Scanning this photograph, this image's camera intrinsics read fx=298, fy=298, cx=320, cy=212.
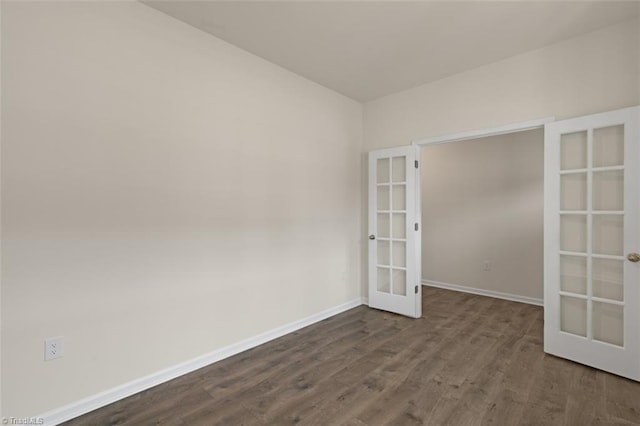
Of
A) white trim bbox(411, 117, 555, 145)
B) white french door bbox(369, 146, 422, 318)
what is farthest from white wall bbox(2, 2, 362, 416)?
white trim bbox(411, 117, 555, 145)

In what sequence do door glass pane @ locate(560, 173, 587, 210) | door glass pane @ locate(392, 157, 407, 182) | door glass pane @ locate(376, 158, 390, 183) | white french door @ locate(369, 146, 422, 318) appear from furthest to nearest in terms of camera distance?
1. door glass pane @ locate(376, 158, 390, 183)
2. door glass pane @ locate(392, 157, 407, 182)
3. white french door @ locate(369, 146, 422, 318)
4. door glass pane @ locate(560, 173, 587, 210)

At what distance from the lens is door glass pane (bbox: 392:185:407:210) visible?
12.3 ft

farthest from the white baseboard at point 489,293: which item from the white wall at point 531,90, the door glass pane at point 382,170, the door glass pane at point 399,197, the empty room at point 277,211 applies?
the white wall at point 531,90

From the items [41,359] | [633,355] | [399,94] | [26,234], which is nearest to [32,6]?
[26,234]

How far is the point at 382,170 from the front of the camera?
3924 mm

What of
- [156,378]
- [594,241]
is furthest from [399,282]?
[156,378]

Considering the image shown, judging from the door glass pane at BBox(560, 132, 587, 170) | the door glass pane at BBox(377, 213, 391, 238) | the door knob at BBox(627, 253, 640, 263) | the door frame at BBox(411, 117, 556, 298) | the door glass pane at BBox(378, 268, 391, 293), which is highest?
the door frame at BBox(411, 117, 556, 298)

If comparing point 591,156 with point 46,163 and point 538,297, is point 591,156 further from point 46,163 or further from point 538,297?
point 46,163

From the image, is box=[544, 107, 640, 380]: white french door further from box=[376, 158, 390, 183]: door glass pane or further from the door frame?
box=[376, 158, 390, 183]: door glass pane

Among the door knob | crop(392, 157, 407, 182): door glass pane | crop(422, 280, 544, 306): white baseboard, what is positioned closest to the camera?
the door knob

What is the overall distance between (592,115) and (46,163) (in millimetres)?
3969

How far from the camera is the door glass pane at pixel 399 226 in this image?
3.74m

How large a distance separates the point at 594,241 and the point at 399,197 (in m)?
1.88

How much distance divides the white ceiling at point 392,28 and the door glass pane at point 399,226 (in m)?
1.70
